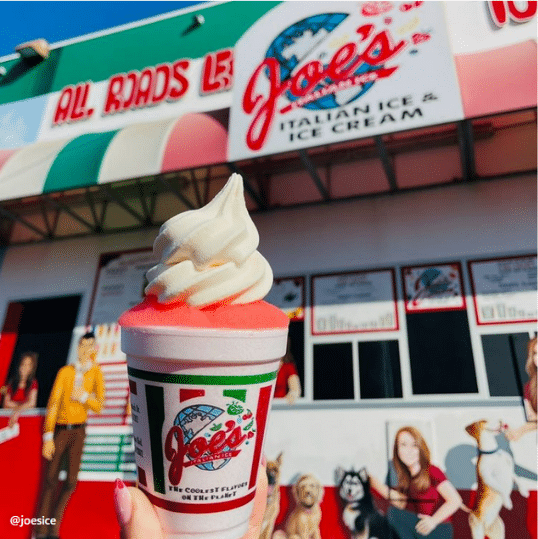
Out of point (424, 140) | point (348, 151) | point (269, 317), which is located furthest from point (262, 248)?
point (269, 317)

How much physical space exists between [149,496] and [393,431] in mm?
2796

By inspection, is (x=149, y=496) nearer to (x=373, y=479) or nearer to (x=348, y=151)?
(x=373, y=479)

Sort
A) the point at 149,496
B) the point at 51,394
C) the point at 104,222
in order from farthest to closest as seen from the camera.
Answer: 1. the point at 104,222
2. the point at 51,394
3. the point at 149,496

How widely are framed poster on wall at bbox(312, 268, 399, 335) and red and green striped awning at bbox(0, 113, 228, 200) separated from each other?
5.79 ft

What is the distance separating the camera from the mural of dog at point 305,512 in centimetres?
326

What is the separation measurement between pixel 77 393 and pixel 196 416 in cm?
390

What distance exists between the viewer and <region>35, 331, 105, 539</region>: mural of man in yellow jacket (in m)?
3.98

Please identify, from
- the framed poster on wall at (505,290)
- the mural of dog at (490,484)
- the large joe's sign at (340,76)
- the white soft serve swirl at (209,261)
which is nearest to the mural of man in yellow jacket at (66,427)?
the large joe's sign at (340,76)

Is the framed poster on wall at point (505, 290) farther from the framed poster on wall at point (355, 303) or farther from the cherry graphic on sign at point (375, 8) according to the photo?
the cherry graphic on sign at point (375, 8)

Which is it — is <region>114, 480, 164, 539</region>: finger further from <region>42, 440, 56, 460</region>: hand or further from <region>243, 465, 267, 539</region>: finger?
<region>42, 440, 56, 460</region>: hand

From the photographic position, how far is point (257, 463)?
1192mm

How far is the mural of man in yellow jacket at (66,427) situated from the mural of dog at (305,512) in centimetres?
239

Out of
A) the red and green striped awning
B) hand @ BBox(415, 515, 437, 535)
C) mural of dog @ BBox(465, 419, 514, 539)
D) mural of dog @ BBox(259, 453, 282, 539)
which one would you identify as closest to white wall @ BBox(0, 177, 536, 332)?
the red and green striped awning

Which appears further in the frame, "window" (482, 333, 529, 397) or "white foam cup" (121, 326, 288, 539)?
"window" (482, 333, 529, 397)
